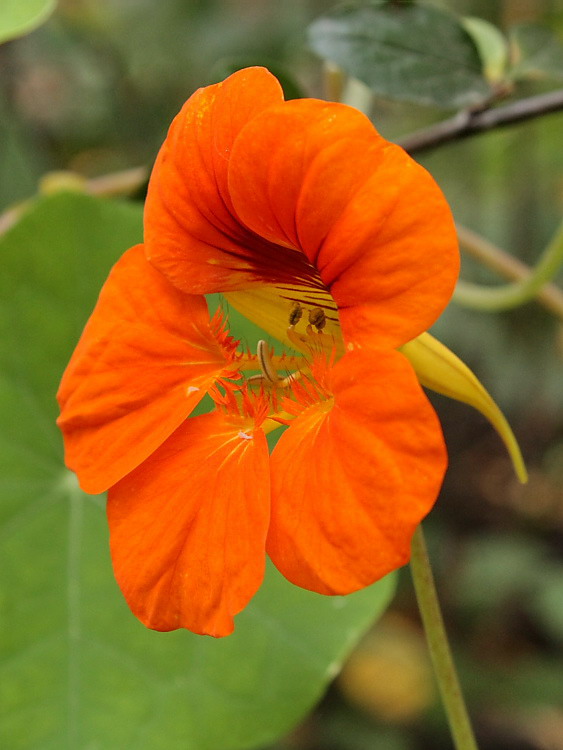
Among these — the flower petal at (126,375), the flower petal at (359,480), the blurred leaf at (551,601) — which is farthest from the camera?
the blurred leaf at (551,601)

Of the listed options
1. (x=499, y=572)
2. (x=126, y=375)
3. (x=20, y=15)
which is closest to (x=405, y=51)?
(x=20, y=15)

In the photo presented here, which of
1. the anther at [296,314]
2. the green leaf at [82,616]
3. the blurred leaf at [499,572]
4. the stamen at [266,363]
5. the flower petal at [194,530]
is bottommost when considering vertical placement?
the blurred leaf at [499,572]

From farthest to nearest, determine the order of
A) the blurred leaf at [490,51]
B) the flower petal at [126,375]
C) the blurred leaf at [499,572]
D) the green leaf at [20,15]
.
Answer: the blurred leaf at [499,572]
the blurred leaf at [490,51]
the green leaf at [20,15]
the flower petal at [126,375]

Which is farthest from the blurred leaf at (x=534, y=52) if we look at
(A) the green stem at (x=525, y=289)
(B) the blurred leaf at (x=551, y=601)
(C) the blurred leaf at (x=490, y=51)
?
(B) the blurred leaf at (x=551, y=601)

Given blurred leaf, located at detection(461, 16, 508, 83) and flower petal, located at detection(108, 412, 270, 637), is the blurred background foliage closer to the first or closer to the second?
blurred leaf, located at detection(461, 16, 508, 83)

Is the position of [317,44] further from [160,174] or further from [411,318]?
[411,318]

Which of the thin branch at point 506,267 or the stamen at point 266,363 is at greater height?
the stamen at point 266,363

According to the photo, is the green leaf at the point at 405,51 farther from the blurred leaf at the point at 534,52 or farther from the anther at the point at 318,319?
the anther at the point at 318,319

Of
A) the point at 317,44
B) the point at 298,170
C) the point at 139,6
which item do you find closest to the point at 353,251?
the point at 298,170
